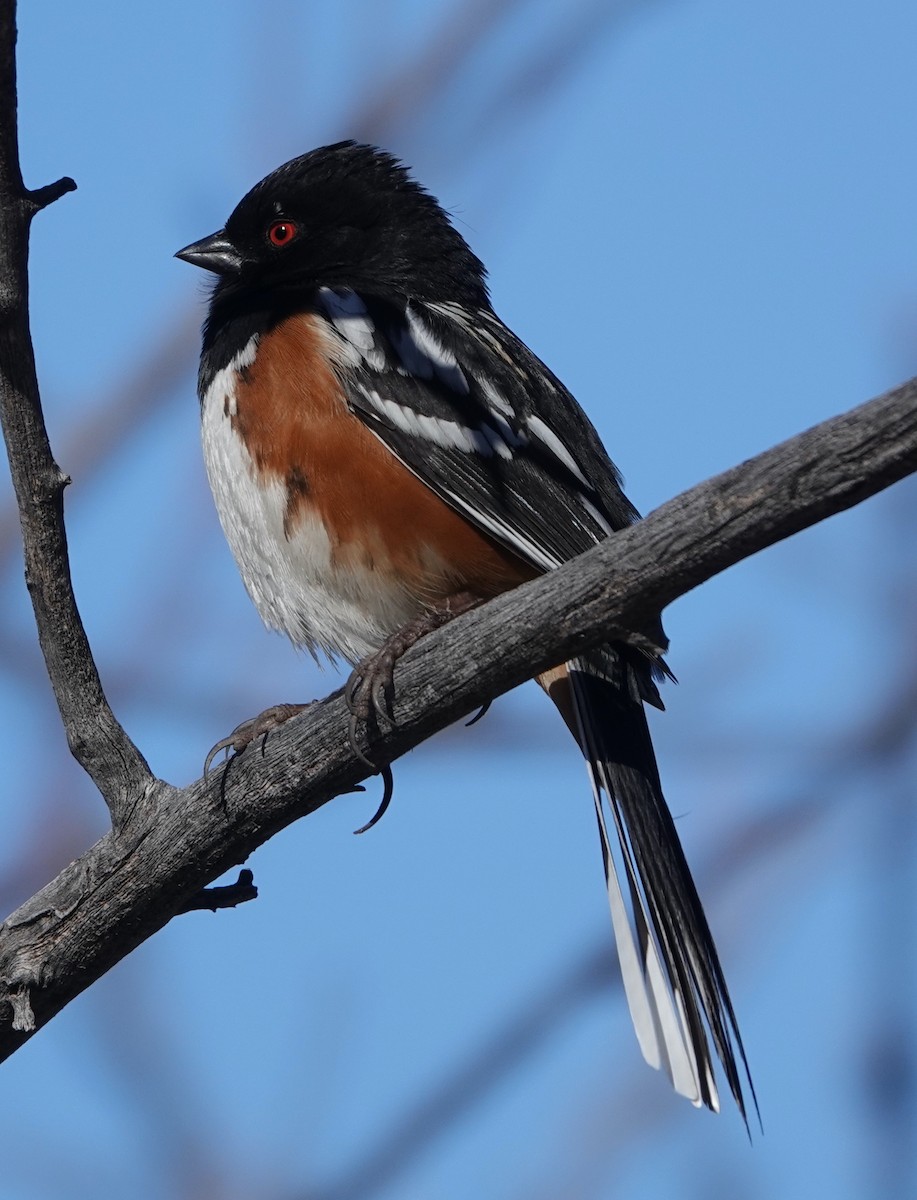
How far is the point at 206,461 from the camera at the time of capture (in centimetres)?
367

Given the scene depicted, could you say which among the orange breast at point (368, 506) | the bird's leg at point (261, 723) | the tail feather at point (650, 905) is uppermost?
the orange breast at point (368, 506)

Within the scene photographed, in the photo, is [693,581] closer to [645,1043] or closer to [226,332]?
[645,1043]

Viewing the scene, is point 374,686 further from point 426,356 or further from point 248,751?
point 426,356

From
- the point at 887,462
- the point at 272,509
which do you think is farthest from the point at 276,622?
the point at 887,462

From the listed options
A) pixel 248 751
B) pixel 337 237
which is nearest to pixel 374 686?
pixel 248 751

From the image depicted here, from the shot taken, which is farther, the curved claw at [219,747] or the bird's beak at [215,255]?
the bird's beak at [215,255]

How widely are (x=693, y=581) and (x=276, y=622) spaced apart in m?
1.80

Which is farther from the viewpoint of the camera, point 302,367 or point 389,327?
point 389,327

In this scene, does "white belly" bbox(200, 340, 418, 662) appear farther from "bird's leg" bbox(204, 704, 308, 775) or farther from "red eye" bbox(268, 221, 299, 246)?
"red eye" bbox(268, 221, 299, 246)

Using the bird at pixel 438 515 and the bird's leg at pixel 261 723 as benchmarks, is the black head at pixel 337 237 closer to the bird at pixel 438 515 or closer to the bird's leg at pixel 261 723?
the bird at pixel 438 515

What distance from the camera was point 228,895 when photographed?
2877 millimetres

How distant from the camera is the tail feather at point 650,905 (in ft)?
10.3

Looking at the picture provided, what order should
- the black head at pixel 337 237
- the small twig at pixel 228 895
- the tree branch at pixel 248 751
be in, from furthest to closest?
the black head at pixel 337 237
the small twig at pixel 228 895
the tree branch at pixel 248 751

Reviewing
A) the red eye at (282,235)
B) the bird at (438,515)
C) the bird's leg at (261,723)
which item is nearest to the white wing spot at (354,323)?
the bird at (438,515)
